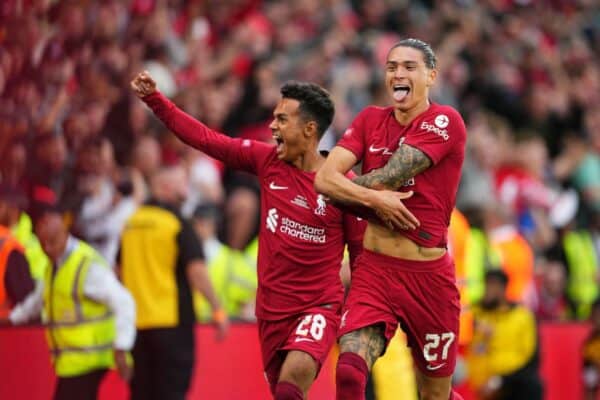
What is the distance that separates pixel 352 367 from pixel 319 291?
44.1 inches

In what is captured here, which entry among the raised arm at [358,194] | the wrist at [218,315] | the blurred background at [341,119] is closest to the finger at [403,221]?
the raised arm at [358,194]

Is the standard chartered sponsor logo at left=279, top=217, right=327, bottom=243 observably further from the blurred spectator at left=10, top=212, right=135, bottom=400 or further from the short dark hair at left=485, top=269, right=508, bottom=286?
the short dark hair at left=485, top=269, right=508, bottom=286

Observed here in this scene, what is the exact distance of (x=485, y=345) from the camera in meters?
15.3

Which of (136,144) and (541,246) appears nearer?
(136,144)

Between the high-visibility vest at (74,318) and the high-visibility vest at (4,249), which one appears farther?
the high-visibility vest at (4,249)

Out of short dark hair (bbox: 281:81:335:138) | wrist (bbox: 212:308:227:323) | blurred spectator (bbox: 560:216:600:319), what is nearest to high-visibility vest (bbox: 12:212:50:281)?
wrist (bbox: 212:308:227:323)

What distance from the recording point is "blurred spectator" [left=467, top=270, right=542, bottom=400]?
49.3 feet

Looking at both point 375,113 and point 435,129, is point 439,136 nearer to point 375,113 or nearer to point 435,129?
point 435,129

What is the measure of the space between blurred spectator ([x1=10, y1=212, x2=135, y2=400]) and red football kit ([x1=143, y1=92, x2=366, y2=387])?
2089 millimetres

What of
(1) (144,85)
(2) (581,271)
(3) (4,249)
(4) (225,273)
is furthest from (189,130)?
(2) (581,271)

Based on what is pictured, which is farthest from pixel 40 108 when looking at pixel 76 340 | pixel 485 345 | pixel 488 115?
pixel 488 115

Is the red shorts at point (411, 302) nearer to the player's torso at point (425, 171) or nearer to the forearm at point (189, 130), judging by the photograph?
the player's torso at point (425, 171)

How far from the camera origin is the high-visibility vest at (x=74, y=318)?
1111 cm

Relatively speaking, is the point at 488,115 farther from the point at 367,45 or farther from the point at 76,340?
the point at 76,340
